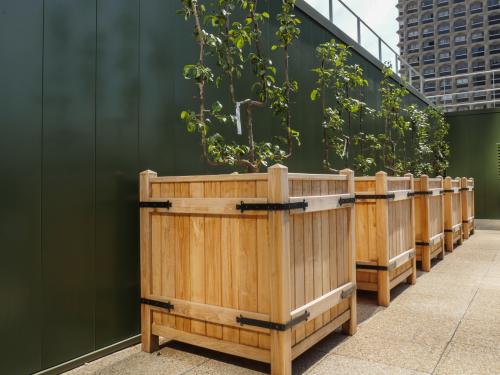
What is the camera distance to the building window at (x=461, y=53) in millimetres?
94562

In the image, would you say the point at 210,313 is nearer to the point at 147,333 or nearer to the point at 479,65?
the point at 147,333

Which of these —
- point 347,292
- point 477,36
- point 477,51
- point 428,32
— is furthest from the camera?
point 428,32

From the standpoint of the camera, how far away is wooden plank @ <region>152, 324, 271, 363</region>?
113 inches

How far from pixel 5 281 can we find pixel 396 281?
13.1 feet

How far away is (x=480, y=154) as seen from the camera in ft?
47.4

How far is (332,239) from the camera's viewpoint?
3490mm

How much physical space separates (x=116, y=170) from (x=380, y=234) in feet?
9.24

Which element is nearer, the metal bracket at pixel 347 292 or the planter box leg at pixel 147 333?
the planter box leg at pixel 147 333

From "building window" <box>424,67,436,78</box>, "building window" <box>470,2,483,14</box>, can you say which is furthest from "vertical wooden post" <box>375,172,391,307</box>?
"building window" <box>424,67,436,78</box>

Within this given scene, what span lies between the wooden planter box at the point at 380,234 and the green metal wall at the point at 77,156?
211cm

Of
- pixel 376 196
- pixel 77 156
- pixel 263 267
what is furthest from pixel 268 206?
pixel 376 196

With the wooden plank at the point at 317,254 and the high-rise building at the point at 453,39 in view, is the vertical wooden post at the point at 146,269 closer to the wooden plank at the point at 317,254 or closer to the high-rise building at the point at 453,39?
the wooden plank at the point at 317,254

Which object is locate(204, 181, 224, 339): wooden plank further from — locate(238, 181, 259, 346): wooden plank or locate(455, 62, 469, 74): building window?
locate(455, 62, 469, 74): building window

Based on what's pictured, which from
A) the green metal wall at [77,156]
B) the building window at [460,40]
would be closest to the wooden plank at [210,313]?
the green metal wall at [77,156]
